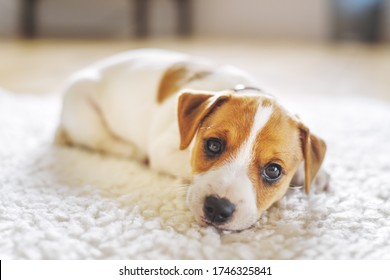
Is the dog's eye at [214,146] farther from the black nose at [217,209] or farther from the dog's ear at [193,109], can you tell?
the black nose at [217,209]

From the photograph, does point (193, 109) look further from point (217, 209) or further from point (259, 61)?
point (259, 61)

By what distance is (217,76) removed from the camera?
256 cm

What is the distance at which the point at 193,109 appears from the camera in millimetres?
2098

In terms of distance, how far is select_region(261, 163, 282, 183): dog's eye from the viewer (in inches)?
75.9

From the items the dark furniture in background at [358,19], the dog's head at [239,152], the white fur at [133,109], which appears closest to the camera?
the dog's head at [239,152]

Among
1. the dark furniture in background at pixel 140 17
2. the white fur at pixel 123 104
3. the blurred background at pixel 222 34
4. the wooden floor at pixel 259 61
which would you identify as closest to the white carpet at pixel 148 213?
the white fur at pixel 123 104

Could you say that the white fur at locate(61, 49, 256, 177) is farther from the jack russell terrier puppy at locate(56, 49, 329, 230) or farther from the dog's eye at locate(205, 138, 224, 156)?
the dog's eye at locate(205, 138, 224, 156)

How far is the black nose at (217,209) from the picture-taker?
176 centimetres

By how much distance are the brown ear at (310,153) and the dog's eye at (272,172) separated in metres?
0.15

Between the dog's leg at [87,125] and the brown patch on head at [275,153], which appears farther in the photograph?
the dog's leg at [87,125]

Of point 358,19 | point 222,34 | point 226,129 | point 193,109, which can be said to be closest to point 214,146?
point 226,129

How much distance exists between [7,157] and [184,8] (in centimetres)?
756

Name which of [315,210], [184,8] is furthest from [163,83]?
[184,8]
